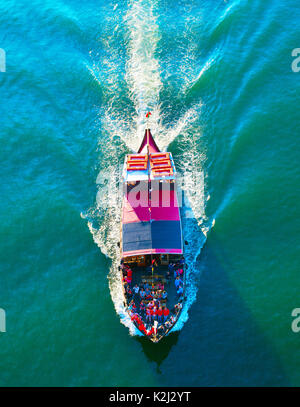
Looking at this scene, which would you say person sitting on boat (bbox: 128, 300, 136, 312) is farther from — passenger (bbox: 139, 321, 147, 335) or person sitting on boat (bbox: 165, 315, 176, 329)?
person sitting on boat (bbox: 165, 315, 176, 329)

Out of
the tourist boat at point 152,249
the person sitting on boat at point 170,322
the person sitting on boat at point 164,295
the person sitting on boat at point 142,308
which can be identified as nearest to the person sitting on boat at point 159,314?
the tourist boat at point 152,249

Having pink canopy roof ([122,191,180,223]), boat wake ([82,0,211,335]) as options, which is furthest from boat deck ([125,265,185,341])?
pink canopy roof ([122,191,180,223])

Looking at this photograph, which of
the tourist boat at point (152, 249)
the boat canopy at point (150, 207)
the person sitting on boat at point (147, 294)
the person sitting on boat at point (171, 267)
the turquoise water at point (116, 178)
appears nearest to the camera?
the turquoise water at point (116, 178)

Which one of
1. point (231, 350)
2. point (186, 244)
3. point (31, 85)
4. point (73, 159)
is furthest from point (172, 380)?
point (31, 85)

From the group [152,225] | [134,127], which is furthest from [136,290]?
[134,127]

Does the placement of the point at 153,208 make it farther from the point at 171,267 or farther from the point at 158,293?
the point at 158,293

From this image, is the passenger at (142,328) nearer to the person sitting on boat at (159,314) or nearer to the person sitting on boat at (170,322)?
→ the person sitting on boat at (159,314)

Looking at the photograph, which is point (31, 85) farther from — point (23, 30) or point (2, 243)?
point (2, 243)
